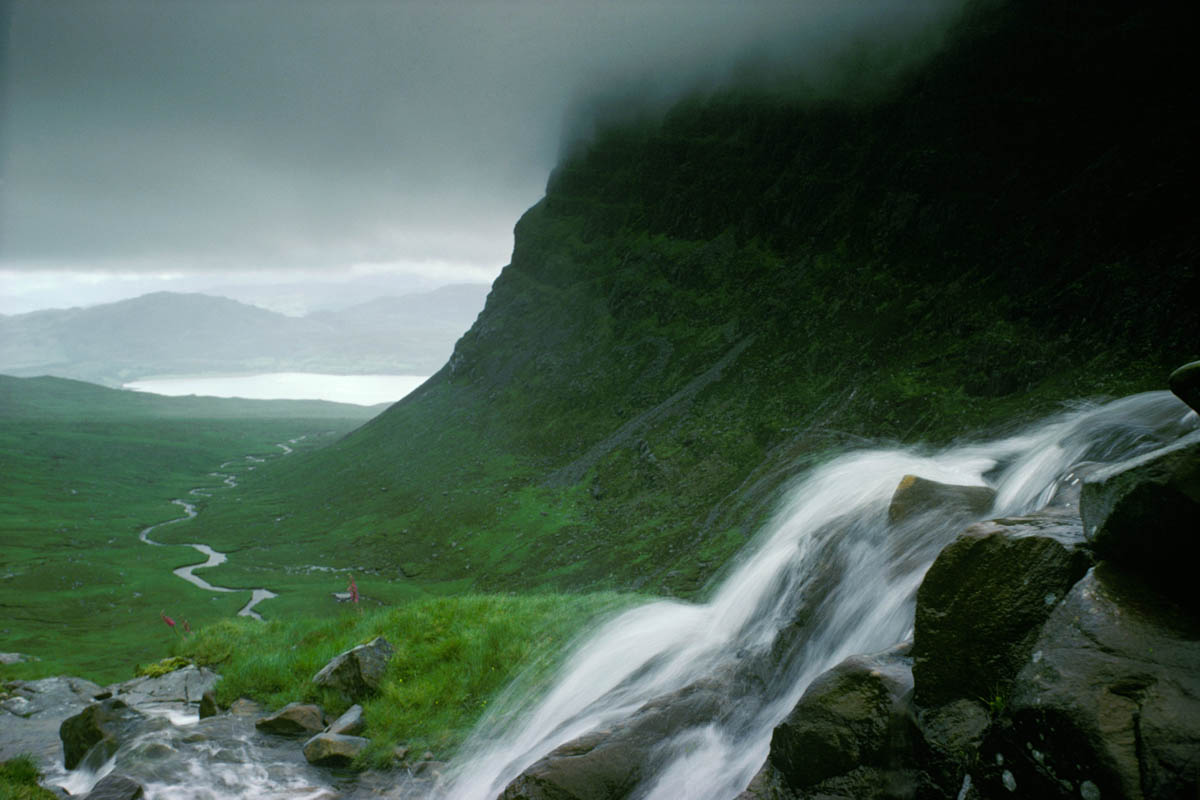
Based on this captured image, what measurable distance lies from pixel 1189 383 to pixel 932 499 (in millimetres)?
8352

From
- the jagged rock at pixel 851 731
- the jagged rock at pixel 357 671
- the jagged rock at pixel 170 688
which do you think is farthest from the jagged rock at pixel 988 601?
the jagged rock at pixel 170 688

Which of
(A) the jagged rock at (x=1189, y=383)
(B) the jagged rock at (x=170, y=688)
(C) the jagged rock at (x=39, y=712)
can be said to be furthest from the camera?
(C) the jagged rock at (x=39, y=712)

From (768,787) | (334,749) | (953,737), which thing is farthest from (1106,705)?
(334,749)

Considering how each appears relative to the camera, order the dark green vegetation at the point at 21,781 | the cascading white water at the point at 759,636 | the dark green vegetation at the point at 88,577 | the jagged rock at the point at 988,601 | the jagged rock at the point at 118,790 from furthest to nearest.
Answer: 1. the dark green vegetation at the point at 88,577
2. the dark green vegetation at the point at 21,781
3. the jagged rock at the point at 118,790
4. the cascading white water at the point at 759,636
5. the jagged rock at the point at 988,601

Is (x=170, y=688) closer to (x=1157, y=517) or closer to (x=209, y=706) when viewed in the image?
(x=209, y=706)

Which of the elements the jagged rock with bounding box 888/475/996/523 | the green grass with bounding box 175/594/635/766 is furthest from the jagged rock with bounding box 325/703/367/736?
the jagged rock with bounding box 888/475/996/523

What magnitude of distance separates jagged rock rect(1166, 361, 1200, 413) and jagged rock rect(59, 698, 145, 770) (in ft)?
71.1

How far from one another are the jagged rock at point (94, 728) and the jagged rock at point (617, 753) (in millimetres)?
12509

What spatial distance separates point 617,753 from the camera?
34.8 feet

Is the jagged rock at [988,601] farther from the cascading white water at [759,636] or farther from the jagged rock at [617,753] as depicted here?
the jagged rock at [617,753]

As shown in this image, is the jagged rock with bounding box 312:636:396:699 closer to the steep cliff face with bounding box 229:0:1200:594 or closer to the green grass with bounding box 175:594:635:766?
the green grass with bounding box 175:594:635:766

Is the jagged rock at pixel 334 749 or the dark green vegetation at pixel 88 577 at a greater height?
the jagged rock at pixel 334 749

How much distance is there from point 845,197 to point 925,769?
113752 millimetres

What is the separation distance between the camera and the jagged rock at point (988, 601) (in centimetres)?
712
